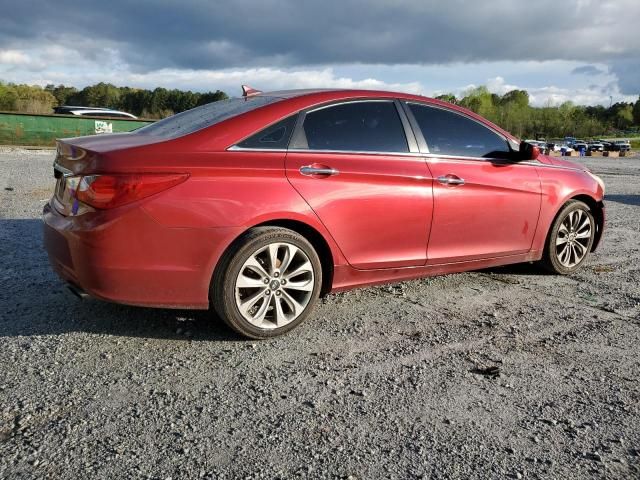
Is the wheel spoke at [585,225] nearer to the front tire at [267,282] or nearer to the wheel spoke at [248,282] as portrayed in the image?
the front tire at [267,282]

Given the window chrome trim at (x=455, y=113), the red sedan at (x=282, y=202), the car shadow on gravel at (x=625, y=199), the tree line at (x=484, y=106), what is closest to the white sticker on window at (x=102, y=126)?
the car shadow on gravel at (x=625, y=199)

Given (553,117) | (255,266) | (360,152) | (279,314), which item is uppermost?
(553,117)

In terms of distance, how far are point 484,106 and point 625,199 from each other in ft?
405

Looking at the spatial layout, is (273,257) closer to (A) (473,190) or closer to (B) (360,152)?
(B) (360,152)

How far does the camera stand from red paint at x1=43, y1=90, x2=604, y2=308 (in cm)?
326

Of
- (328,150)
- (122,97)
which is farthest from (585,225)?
(122,97)

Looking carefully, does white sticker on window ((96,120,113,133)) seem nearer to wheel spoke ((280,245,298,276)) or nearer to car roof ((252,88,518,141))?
car roof ((252,88,518,141))

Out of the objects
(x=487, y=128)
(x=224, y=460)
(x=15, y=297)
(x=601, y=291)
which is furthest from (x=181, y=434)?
(x=601, y=291)

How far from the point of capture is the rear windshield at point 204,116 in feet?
12.2

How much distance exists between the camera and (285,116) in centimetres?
376

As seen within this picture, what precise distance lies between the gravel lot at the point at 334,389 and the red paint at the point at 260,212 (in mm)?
395

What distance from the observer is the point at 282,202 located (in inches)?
139

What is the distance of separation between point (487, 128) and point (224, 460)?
141 inches

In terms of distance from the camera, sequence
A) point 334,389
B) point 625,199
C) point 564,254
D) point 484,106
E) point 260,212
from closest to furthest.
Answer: point 334,389 → point 260,212 → point 564,254 → point 625,199 → point 484,106
